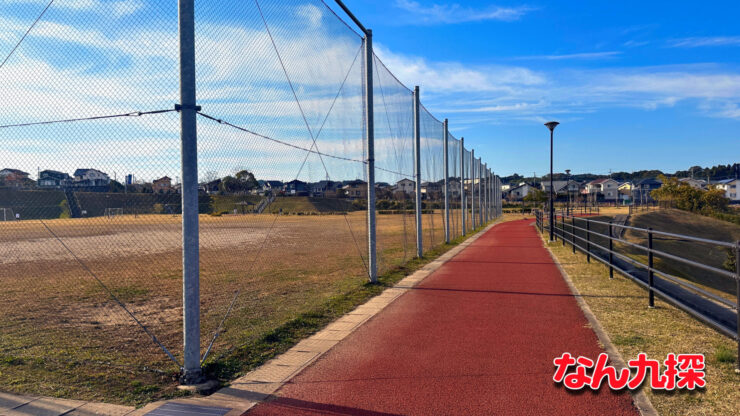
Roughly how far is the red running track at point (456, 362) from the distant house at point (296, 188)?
80.9 inches

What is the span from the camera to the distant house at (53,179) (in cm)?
445

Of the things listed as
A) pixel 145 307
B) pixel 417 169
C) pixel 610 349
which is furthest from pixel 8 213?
pixel 417 169

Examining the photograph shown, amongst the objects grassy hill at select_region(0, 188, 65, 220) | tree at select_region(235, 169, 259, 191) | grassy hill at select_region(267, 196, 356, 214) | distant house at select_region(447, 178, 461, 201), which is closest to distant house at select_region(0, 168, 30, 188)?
grassy hill at select_region(0, 188, 65, 220)


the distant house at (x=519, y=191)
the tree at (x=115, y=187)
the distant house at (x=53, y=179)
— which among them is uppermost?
the distant house at (x=519, y=191)

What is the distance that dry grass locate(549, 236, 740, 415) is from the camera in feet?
11.0

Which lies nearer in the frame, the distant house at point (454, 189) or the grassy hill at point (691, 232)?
the distant house at point (454, 189)

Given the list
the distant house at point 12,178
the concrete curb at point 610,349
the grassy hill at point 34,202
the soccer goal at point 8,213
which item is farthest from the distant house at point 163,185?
the concrete curb at point 610,349

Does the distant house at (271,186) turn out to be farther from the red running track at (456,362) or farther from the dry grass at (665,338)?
the dry grass at (665,338)

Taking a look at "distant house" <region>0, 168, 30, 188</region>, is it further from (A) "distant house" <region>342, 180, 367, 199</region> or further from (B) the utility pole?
(B) the utility pole

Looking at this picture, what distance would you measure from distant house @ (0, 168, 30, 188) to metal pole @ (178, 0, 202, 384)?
179 cm

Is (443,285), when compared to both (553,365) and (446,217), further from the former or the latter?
(446,217)

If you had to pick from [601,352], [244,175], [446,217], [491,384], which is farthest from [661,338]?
[446,217]

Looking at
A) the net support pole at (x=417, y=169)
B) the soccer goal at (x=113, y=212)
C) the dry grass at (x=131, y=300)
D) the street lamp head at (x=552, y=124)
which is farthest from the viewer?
the street lamp head at (x=552, y=124)

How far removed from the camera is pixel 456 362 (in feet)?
14.5
